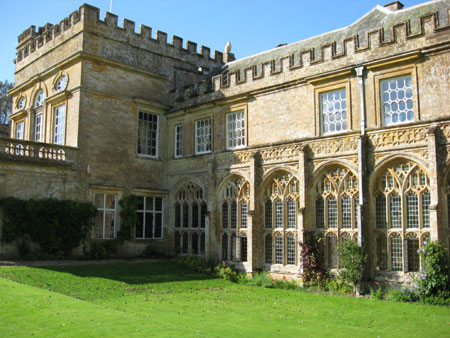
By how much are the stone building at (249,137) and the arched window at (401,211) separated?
0.10ft

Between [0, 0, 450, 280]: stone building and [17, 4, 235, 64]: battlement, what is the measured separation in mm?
75

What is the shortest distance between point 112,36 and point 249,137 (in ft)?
27.2

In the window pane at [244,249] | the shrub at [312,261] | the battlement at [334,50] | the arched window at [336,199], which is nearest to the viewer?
the battlement at [334,50]

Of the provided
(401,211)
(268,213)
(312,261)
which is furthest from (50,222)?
(401,211)

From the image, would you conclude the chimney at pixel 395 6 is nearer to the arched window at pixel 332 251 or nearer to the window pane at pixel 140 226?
the arched window at pixel 332 251

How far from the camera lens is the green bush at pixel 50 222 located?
16.7m

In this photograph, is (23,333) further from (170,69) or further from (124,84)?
(170,69)

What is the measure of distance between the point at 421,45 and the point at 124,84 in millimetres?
12903

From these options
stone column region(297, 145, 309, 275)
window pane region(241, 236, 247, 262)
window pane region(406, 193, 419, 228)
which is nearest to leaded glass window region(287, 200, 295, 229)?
stone column region(297, 145, 309, 275)

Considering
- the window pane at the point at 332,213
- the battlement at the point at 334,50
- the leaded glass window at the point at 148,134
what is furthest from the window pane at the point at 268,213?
the leaded glass window at the point at 148,134

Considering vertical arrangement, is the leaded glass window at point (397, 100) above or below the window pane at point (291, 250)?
above

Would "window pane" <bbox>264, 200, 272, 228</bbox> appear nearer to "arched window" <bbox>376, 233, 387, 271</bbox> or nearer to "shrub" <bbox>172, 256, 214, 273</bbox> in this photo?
"shrub" <bbox>172, 256, 214, 273</bbox>

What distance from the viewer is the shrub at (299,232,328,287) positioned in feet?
48.9

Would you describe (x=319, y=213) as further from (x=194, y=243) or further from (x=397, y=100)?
(x=194, y=243)
